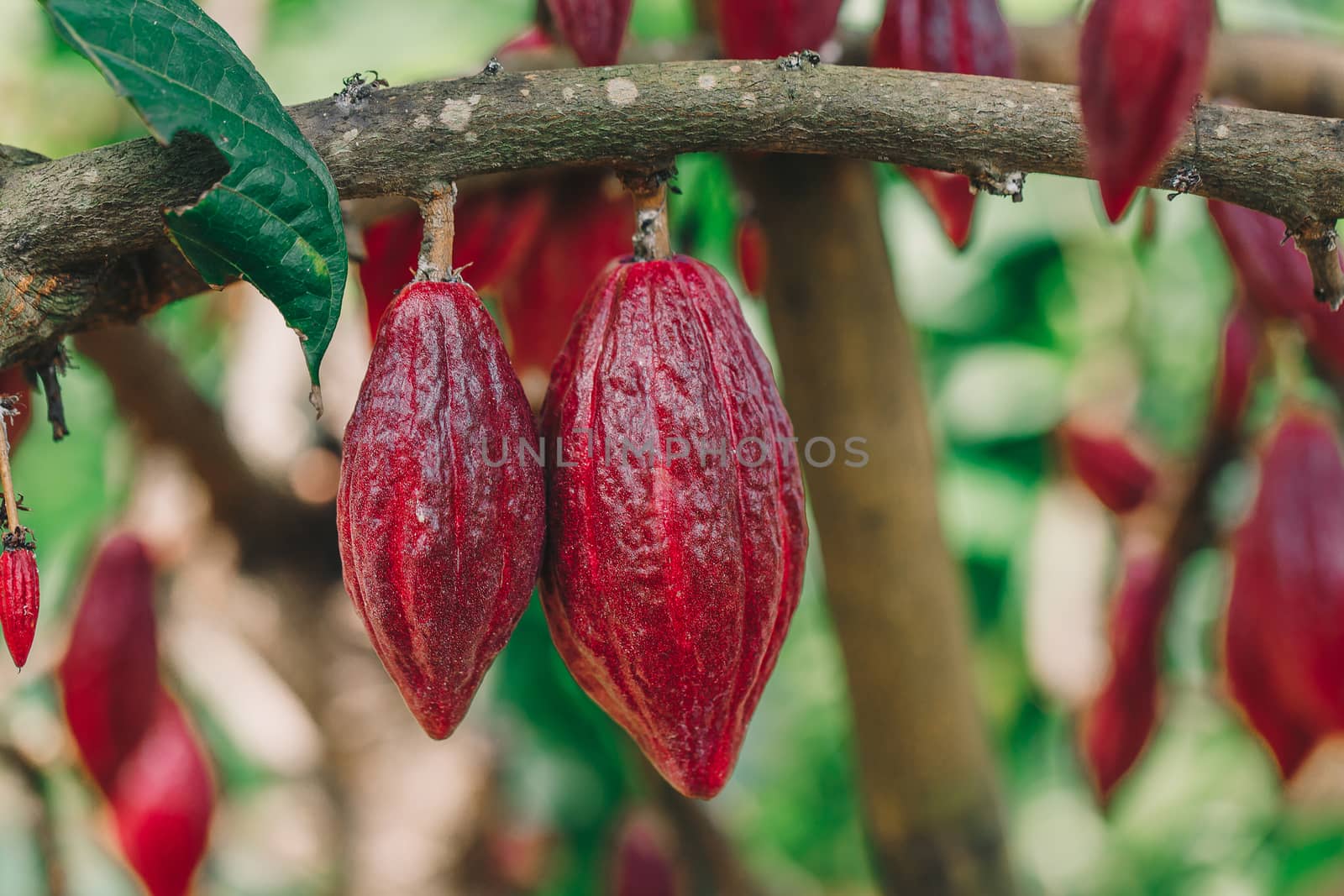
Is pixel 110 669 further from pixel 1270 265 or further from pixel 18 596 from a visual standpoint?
pixel 1270 265

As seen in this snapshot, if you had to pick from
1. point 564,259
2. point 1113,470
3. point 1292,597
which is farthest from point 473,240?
point 1113,470

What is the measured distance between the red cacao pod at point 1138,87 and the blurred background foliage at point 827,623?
60cm

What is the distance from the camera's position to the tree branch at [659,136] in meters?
0.33

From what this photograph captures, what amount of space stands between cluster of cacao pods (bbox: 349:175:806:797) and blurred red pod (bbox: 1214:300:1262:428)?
431 mm

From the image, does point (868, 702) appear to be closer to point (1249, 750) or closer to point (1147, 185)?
point (1147, 185)

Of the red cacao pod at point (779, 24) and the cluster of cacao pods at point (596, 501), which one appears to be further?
the red cacao pod at point (779, 24)

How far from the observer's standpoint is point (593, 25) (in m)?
0.39

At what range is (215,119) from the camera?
291mm

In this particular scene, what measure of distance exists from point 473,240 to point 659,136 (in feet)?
Result: 0.75

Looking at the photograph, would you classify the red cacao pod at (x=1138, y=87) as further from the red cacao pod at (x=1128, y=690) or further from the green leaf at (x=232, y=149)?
the red cacao pod at (x=1128, y=690)

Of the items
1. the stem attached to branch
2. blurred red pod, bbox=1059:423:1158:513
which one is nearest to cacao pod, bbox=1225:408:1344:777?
blurred red pod, bbox=1059:423:1158:513

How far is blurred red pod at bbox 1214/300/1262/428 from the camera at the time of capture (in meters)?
0.67

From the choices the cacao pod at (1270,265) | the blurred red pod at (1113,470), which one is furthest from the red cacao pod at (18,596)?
the blurred red pod at (1113,470)

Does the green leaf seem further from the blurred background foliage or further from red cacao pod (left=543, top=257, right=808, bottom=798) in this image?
the blurred background foliage
